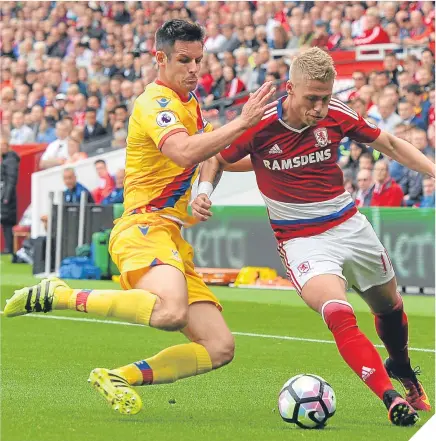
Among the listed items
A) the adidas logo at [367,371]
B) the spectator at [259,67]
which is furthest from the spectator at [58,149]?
the adidas logo at [367,371]

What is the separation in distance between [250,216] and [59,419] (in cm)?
998

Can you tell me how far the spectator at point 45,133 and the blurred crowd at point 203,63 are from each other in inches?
1.1

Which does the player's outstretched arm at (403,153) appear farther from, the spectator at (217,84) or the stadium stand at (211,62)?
the spectator at (217,84)

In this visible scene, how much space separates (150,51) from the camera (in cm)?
2483

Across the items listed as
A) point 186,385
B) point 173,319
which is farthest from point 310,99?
point 186,385

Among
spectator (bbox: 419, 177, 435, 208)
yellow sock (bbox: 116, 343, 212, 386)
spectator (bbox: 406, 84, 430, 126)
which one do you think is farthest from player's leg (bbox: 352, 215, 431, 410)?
spectator (bbox: 406, 84, 430, 126)

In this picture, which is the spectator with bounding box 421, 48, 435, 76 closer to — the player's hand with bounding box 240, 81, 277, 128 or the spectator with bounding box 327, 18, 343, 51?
the spectator with bounding box 327, 18, 343, 51

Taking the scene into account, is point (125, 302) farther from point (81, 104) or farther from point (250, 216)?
point (81, 104)

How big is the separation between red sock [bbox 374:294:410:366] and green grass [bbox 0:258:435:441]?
14.5 inches

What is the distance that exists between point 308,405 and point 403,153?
1.75 metres

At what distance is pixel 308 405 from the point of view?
650 cm

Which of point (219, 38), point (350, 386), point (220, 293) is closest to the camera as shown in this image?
point (350, 386)

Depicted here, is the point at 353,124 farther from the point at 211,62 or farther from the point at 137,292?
the point at 211,62

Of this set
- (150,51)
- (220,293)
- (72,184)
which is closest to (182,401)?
(220,293)
